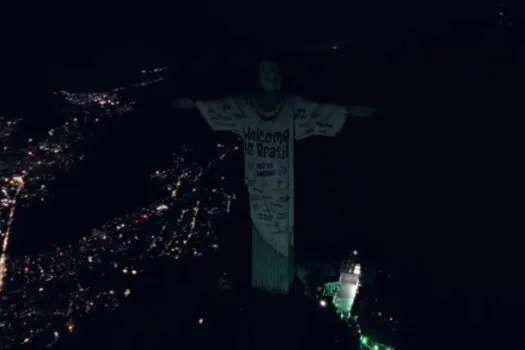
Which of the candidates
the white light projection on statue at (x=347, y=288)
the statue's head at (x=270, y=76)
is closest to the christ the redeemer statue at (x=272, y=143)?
the statue's head at (x=270, y=76)

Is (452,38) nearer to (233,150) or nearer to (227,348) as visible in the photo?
(233,150)

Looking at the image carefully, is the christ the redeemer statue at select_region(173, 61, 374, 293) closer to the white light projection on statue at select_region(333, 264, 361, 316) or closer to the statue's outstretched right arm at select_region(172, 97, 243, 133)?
the statue's outstretched right arm at select_region(172, 97, 243, 133)

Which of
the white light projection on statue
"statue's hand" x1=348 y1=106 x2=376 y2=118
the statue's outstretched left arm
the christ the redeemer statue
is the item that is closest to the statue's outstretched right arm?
the christ the redeemer statue

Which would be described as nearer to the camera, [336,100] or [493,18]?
[336,100]

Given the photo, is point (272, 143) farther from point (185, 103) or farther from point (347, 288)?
point (347, 288)

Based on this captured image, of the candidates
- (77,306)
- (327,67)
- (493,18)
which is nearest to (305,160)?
(327,67)

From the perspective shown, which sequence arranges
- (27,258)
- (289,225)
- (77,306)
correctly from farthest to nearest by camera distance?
1. (27,258)
2. (77,306)
3. (289,225)

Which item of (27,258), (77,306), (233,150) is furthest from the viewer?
(233,150)
